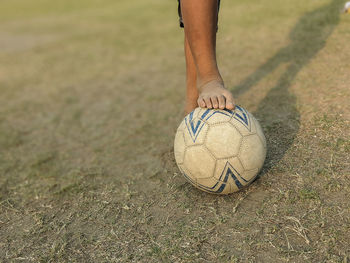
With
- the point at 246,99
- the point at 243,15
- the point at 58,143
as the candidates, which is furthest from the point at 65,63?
the point at 246,99

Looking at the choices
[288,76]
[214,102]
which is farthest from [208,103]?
[288,76]

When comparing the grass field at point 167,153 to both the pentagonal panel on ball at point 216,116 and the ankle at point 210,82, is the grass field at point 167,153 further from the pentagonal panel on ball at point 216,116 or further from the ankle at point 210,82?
the ankle at point 210,82

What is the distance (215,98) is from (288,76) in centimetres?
169

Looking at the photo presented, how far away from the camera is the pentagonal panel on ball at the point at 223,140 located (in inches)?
70.8

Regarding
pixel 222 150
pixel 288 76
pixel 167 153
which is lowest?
pixel 167 153

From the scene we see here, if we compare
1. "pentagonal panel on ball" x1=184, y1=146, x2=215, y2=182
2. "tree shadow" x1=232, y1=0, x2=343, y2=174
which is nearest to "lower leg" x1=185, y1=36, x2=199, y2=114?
"tree shadow" x1=232, y1=0, x2=343, y2=174

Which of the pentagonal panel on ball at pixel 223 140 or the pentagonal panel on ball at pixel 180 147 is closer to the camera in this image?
the pentagonal panel on ball at pixel 223 140

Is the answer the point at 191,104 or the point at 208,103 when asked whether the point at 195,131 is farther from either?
the point at 191,104

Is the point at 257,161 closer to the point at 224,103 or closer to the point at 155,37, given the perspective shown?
the point at 224,103

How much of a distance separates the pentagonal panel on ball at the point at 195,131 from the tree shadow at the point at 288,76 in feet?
1.71

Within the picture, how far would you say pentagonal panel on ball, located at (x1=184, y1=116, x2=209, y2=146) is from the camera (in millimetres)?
1837

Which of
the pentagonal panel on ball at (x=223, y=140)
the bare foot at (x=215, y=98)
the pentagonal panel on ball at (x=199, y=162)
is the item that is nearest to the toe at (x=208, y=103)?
the bare foot at (x=215, y=98)

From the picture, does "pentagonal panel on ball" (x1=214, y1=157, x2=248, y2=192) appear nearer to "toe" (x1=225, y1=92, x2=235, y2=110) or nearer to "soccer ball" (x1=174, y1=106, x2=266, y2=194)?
"soccer ball" (x1=174, y1=106, x2=266, y2=194)

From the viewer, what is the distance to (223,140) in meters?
1.80
